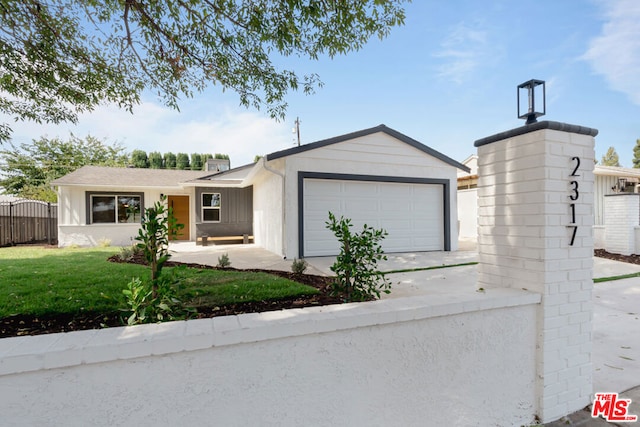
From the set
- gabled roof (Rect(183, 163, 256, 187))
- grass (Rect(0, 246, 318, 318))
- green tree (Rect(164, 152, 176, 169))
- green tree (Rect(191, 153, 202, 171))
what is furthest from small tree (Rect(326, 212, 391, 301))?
green tree (Rect(164, 152, 176, 169))

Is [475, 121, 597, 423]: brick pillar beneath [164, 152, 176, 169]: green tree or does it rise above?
beneath

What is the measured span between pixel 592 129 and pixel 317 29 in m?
3.67

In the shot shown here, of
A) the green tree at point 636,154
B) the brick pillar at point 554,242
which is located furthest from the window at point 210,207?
the green tree at point 636,154

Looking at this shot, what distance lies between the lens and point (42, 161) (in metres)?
25.1

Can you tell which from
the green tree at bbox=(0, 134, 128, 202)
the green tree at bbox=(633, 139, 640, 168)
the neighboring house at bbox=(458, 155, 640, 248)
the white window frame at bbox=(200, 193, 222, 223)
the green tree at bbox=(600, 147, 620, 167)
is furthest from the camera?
the green tree at bbox=(600, 147, 620, 167)

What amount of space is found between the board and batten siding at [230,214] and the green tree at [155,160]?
20.4m

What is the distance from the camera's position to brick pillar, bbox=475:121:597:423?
2.30 m

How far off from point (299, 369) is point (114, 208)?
14.3 meters

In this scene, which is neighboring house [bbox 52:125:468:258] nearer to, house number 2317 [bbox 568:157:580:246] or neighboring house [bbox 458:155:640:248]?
neighboring house [bbox 458:155:640:248]

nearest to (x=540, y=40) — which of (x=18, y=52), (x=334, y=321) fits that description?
(x=334, y=321)

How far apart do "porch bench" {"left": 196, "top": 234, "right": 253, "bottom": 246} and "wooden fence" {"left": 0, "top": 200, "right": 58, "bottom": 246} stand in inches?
250

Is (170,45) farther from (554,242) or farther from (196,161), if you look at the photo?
(196,161)

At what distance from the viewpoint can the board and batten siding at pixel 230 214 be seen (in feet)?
42.8

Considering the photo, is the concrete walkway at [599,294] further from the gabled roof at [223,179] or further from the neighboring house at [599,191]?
the neighboring house at [599,191]
